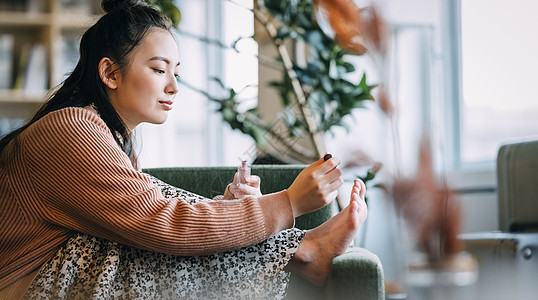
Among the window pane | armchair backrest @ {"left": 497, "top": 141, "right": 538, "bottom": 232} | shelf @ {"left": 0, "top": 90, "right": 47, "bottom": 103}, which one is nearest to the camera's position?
the window pane

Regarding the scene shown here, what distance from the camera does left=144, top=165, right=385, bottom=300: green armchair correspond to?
3.22ft

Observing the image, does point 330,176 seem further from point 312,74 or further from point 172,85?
point 312,74

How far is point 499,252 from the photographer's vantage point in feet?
4.18

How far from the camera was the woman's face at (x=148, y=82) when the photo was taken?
114 centimetres

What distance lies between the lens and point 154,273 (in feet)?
3.29

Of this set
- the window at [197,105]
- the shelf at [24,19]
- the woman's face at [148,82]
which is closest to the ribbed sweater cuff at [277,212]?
the woman's face at [148,82]

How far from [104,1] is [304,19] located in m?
0.90

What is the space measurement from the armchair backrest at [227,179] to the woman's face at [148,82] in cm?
26

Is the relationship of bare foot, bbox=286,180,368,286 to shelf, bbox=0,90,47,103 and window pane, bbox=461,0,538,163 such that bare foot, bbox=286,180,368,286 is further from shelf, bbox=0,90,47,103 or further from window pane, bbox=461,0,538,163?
shelf, bbox=0,90,47,103

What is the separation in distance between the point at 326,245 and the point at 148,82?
1.50 ft

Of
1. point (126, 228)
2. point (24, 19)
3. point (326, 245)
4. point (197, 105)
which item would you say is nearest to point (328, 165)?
point (326, 245)

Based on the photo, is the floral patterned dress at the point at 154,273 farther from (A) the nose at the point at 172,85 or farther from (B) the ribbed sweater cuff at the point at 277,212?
(A) the nose at the point at 172,85

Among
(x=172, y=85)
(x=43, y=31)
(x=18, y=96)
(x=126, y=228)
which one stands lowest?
(x=126, y=228)

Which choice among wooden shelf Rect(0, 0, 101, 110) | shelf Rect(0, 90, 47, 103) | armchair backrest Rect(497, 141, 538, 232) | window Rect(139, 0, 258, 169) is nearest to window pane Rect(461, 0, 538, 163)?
armchair backrest Rect(497, 141, 538, 232)
